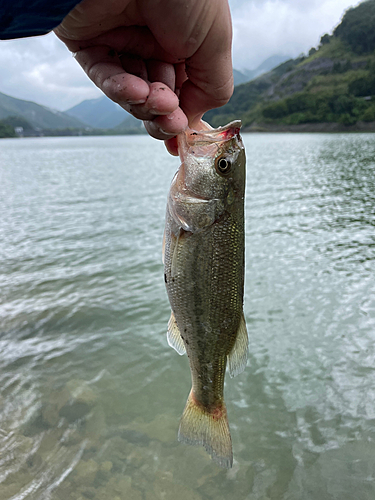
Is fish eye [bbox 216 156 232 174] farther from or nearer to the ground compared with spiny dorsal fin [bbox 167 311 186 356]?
farther from the ground

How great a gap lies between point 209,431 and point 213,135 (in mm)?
2523

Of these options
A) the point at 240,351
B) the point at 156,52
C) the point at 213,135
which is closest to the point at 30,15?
the point at 156,52

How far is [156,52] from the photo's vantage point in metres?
2.60

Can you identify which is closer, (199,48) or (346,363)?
(199,48)

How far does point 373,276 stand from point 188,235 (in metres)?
7.92

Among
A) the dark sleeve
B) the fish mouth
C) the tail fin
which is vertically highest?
the dark sleeve

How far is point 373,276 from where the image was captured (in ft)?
30.0

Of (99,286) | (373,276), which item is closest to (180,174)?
(99,286)

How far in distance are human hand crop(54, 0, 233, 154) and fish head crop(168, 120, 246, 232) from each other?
0.25 metres

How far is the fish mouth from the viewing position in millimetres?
2834

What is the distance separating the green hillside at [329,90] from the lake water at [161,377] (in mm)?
109484

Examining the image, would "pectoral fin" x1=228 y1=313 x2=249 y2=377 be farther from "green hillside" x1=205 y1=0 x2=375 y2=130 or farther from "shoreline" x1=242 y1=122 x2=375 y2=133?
"green hillside" x1=205 y1=0 x2=375 y2=130

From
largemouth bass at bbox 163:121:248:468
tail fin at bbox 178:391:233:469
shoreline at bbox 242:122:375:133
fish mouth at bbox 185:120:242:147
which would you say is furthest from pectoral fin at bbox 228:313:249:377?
shoreline at bbox 242:122:375:133

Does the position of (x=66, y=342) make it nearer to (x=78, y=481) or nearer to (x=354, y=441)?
(x=78, y=481)
